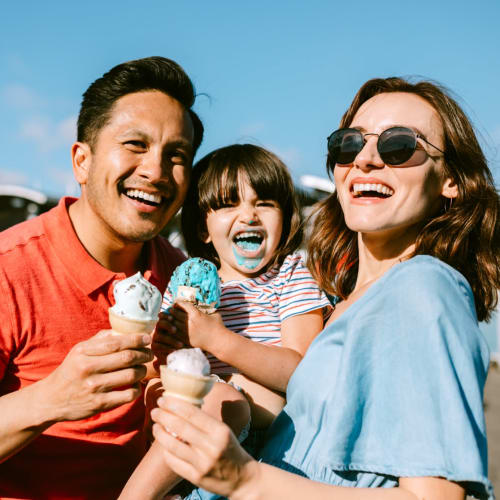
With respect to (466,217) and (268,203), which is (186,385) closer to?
(466,217)

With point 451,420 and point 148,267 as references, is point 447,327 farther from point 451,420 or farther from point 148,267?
point 148,267

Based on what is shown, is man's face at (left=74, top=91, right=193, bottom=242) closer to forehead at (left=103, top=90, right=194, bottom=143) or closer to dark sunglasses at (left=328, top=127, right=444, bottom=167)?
forehead at (left=103, top=90, right=194, bottom=143)

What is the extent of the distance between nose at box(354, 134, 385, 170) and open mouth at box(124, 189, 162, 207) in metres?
1.40

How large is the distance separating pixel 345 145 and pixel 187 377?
4.68 feet

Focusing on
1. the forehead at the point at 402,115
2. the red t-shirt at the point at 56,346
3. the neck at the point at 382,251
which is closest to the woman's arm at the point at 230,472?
the neck at the point at 382,251

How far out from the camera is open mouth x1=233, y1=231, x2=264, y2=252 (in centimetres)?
329

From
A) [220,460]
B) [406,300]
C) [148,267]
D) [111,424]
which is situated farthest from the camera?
[148,267]

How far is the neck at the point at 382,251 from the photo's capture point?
98.0 inches

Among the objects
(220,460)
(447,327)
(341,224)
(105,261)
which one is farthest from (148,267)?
(447,327)

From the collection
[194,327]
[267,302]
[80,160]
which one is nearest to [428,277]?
[194,327]

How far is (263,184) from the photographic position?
3.36 metres

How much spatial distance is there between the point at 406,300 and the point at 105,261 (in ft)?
7.23

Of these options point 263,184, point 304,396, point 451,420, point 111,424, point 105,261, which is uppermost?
point 263,184

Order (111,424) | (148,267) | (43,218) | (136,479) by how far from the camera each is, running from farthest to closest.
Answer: (148,267) → (43,218) → (111,424) → (136,479)
